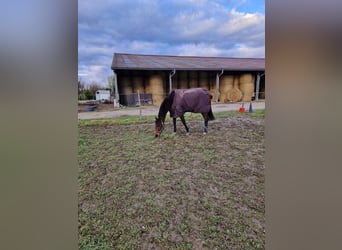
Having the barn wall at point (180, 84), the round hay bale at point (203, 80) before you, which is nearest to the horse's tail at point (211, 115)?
the barn wall at point (180, 84)

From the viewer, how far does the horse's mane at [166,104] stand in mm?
1385

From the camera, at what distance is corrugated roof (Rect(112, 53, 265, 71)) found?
39.8 inches

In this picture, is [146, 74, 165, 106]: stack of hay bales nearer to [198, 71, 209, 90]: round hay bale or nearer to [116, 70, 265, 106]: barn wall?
[116, 70, 265, 106]: barn wall

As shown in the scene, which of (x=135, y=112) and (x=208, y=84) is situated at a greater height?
(x=208, y=84)

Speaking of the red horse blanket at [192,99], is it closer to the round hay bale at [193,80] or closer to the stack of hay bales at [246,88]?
the round hay bale at [193,80]

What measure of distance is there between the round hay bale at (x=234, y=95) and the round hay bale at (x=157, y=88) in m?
0.47

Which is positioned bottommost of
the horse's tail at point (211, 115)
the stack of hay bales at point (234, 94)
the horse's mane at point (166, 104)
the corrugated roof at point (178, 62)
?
the horse's tail at point (211, 115)

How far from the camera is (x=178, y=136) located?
1.54 meters
